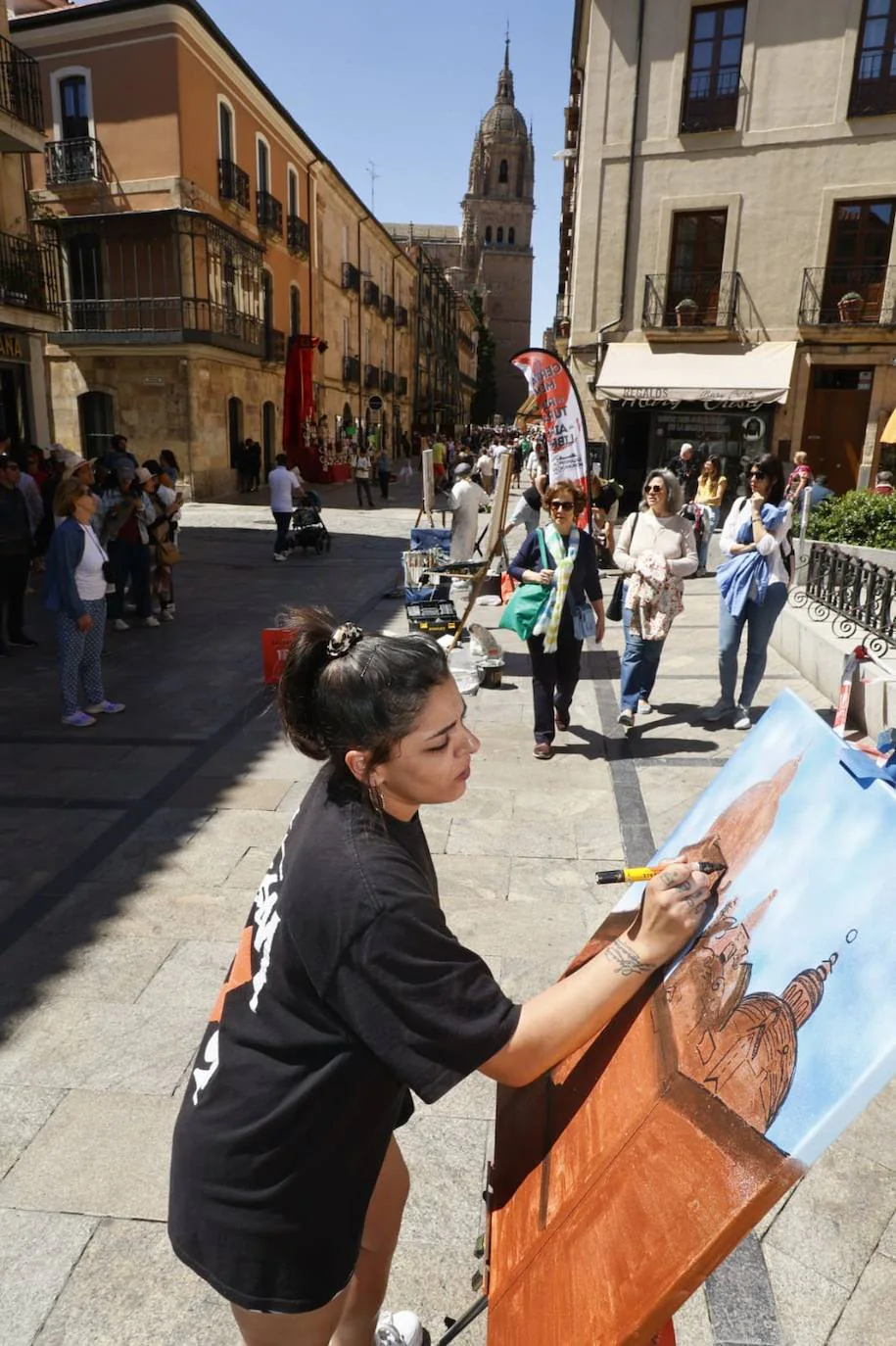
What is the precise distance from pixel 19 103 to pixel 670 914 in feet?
61.5

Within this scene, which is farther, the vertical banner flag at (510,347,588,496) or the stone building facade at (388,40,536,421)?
the stone building facade at (388,40,536,421)

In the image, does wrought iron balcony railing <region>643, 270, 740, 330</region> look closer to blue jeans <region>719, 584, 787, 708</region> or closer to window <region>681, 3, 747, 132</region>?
window <region>681, 3, 747, 132</region>

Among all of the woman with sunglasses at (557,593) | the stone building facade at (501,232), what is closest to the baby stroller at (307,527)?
the woman with sunglasses at (557,593)

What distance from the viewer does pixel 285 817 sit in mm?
5109

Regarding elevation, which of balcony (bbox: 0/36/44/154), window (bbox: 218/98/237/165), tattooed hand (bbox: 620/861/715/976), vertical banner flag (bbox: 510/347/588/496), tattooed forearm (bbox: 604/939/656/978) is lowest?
tattooed forearm (bbox: 604/939/656/978)

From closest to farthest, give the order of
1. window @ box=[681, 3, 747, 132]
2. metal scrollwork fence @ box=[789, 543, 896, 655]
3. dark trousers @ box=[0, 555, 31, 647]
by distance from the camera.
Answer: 1. metal scrollwork fence @ box=[789, 543, 896, 655]
2. dark trousers @ box=[0, 555, 31, 647]
3. window @ box=[681, 3, 747, 132]

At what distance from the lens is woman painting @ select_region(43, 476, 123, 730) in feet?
20.2

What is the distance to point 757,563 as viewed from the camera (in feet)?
19.9

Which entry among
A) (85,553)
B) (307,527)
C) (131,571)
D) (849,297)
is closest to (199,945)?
(85,553)

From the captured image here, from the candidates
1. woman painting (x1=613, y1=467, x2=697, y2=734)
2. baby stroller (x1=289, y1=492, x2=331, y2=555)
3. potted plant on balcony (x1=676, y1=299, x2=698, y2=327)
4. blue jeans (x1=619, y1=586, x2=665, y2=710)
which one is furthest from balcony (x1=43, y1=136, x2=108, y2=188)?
blue jeans (x1=619, y1=586, x2=665, y2=710)

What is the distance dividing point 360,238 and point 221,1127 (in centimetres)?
4159

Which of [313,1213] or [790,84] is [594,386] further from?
Answer: [313,1213]

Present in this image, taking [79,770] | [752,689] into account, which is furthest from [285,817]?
[752,689]

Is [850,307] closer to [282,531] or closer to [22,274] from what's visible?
[282,531]
